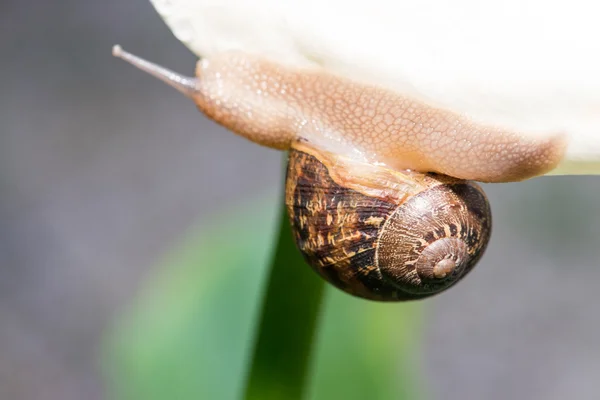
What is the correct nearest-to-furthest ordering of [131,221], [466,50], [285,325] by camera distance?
[466,50] → [285,325] → [131,221]

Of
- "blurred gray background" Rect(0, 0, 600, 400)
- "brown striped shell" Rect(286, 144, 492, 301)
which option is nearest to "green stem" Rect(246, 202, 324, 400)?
"brown striped shell" Rect(286, 144, 492, 301)

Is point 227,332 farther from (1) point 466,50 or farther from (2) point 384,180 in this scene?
(1) point 466,50

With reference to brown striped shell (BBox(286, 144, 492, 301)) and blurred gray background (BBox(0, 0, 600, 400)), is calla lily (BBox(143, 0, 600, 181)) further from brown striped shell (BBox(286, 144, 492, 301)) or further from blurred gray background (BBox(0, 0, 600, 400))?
blurred gray background (BBox(0, 0, 600, 400))

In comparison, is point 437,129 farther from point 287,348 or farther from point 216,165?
point 216,165

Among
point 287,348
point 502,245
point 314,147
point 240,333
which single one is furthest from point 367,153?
point 502,245

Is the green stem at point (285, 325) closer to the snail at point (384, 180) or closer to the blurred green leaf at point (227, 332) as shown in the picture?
the snail at point (384, 180)

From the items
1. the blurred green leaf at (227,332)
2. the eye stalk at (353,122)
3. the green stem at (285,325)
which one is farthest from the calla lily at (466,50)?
the blurred green leaf at (227,332)

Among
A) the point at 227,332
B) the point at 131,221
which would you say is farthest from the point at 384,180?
the point at 131,221
